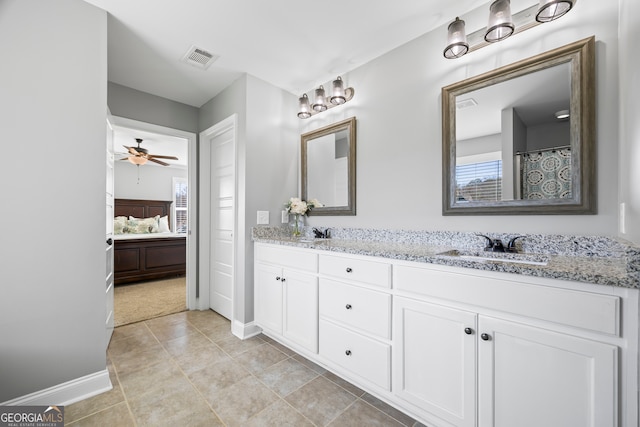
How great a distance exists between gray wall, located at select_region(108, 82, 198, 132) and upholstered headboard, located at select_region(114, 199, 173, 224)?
453cm

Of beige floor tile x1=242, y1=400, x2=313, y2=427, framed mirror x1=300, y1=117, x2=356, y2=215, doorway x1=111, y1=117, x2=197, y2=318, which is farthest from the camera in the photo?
doorway x1=111, y1=117, x2=197, y2=318

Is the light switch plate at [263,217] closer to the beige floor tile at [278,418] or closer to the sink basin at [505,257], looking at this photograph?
the beige floor tile at [278,418]

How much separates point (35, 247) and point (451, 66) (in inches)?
114

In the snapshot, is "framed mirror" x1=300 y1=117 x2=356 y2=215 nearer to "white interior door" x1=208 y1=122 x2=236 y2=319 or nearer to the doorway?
"white interior door" x1=208 y1=122 x2=236 y2=319

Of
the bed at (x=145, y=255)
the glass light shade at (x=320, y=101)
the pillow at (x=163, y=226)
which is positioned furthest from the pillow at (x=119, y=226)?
the glass light shade at (x=320, y=101)

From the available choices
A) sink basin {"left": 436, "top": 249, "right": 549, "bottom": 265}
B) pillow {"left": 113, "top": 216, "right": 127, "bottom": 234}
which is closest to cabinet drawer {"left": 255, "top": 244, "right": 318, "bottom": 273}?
sink basin {"left": 436, "top": 249, "right": 549, "bottom": 265}

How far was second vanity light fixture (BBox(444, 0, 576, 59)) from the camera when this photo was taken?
52.5 inches

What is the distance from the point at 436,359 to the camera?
53.6 inches

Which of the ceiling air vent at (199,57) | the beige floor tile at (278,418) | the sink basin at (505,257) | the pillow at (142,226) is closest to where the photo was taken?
the sink basin at (505,257)

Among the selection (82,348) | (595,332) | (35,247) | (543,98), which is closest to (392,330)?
(595,332)

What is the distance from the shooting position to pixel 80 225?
174 cm

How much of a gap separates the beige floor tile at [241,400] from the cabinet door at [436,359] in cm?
83

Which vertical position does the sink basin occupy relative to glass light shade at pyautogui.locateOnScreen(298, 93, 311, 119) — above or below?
below

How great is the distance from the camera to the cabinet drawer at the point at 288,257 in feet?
6.67
